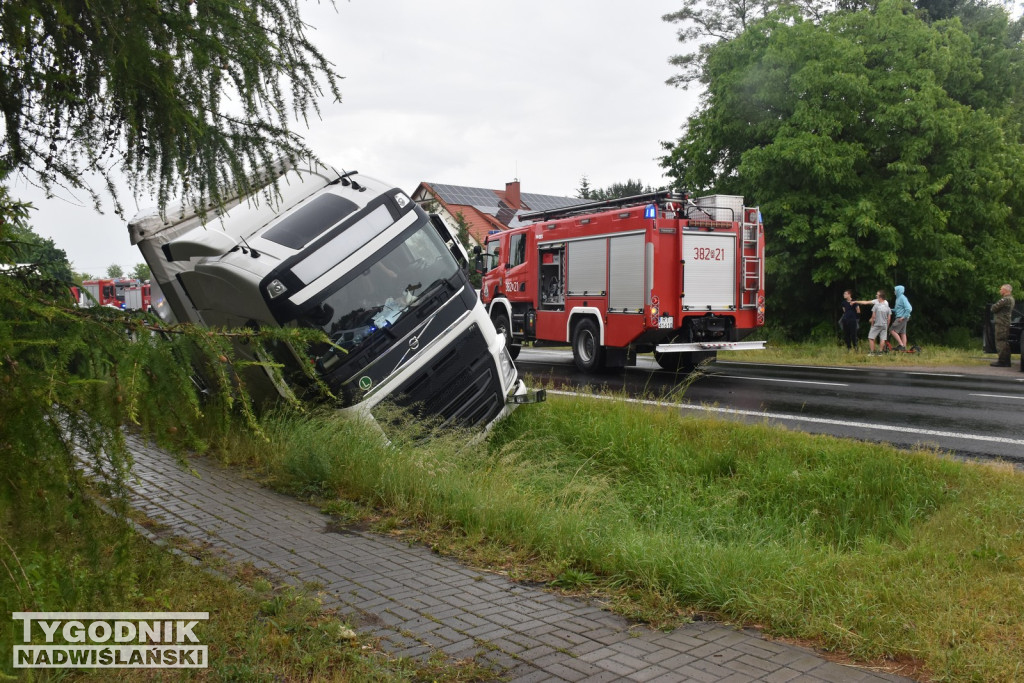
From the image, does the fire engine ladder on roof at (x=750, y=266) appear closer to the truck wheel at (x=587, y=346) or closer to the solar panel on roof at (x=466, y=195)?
the truck wheel at (x=587, y=346)

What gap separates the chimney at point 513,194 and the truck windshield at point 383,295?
51.8 m

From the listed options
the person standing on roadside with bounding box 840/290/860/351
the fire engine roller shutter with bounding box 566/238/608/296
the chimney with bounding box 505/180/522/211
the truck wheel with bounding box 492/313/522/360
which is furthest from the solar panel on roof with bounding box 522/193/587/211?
the fire engine roller shutter with bounding box 566/238/608/296

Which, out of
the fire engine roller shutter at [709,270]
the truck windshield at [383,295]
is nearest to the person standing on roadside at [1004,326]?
the fire engine roller shutter at [709,270]

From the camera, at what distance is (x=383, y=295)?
802 cm

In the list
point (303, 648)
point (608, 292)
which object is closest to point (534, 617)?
point (303, 648)

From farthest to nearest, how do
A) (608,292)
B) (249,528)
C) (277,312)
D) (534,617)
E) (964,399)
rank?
(608,292) → (964,399) → (277,312) → (249,528) → (534,617)

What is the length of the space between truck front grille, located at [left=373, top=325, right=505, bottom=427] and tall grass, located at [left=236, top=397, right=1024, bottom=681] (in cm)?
44

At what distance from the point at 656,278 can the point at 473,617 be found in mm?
12017

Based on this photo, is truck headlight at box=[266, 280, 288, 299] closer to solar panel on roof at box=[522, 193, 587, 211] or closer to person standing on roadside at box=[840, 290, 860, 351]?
person standing on roadside at box=[840, 290, 860, 351]

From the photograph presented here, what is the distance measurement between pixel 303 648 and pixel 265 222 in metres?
5.05

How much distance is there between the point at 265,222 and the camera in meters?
7.98

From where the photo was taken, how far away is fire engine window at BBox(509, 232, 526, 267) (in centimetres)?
1922

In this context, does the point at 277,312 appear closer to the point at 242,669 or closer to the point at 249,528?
the point at 249,528

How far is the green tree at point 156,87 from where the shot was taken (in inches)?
137
